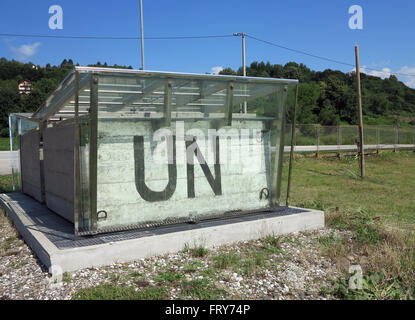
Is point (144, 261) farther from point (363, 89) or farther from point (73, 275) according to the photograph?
point (363, 89)

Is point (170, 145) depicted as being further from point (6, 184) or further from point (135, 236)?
point (6, 184)

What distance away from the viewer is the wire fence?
2799cm

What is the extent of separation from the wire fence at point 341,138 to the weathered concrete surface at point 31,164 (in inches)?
751

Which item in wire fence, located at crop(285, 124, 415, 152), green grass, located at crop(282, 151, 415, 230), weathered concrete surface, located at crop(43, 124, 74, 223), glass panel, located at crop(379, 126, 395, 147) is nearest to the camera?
weathered concrete surface, located at crop(43, 124, 74, 223)

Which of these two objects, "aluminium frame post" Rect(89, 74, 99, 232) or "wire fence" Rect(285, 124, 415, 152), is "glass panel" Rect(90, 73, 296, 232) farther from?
"wire fence" Rect(285, 124, 415, 152)

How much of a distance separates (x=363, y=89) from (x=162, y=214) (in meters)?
72.1

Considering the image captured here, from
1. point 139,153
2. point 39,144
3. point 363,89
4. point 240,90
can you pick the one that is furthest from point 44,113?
point 363,89

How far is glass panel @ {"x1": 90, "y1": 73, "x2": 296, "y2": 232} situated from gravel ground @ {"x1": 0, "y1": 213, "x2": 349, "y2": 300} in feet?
A: 3.30

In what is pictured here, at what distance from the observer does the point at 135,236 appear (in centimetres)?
549

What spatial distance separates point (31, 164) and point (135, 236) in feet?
19.2

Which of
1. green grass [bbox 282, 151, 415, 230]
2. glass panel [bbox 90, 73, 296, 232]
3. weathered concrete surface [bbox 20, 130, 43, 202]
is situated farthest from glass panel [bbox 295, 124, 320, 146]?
glass panel [bbox 90, 73, 296, 232]

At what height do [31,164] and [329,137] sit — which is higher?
[329,137]

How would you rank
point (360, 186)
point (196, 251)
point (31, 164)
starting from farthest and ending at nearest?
point (360, 186) < point (31, 164) < point (196, 251)

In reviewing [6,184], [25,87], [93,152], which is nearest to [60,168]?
[93,152]
